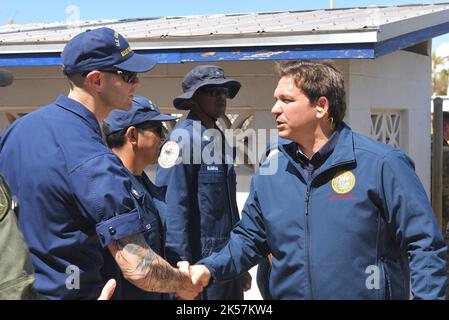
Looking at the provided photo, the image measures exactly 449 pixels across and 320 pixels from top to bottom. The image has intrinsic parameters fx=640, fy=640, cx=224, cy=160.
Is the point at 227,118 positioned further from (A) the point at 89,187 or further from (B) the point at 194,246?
(A) the point at 89,187

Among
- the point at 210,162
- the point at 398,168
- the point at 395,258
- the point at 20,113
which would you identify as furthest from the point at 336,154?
the point at 20,113

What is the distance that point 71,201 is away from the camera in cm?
241

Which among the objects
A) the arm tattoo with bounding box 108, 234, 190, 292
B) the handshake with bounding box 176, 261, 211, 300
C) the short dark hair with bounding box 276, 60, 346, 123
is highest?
the short dark hair with bounding box 276, 60, 346, 123

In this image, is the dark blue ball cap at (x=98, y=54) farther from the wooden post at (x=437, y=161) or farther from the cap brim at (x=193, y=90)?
the wooden post at (x=437, y=161)

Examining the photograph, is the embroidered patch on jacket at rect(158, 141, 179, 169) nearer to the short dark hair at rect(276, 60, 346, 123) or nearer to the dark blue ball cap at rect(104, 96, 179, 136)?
the dark blue ball cap at rect(104, 96, 179, 136)

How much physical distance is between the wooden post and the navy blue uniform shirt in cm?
555

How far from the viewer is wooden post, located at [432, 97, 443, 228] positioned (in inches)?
288

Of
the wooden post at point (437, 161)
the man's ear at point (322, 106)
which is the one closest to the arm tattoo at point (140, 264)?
the man's ear at point (322, 106)

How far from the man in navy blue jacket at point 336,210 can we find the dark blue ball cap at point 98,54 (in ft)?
2.33

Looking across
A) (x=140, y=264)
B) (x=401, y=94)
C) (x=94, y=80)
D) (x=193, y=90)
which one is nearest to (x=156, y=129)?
(x=193, y=90)

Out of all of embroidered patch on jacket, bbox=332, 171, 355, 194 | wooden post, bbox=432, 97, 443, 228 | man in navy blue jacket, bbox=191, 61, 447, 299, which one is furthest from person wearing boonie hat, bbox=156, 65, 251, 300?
wooden post, bbox=432, 97, 443, 228

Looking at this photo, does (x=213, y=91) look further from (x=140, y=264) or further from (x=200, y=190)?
(x=140, y=264)

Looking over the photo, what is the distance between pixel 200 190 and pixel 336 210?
1.58m

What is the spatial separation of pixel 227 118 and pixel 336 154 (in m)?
3.37
